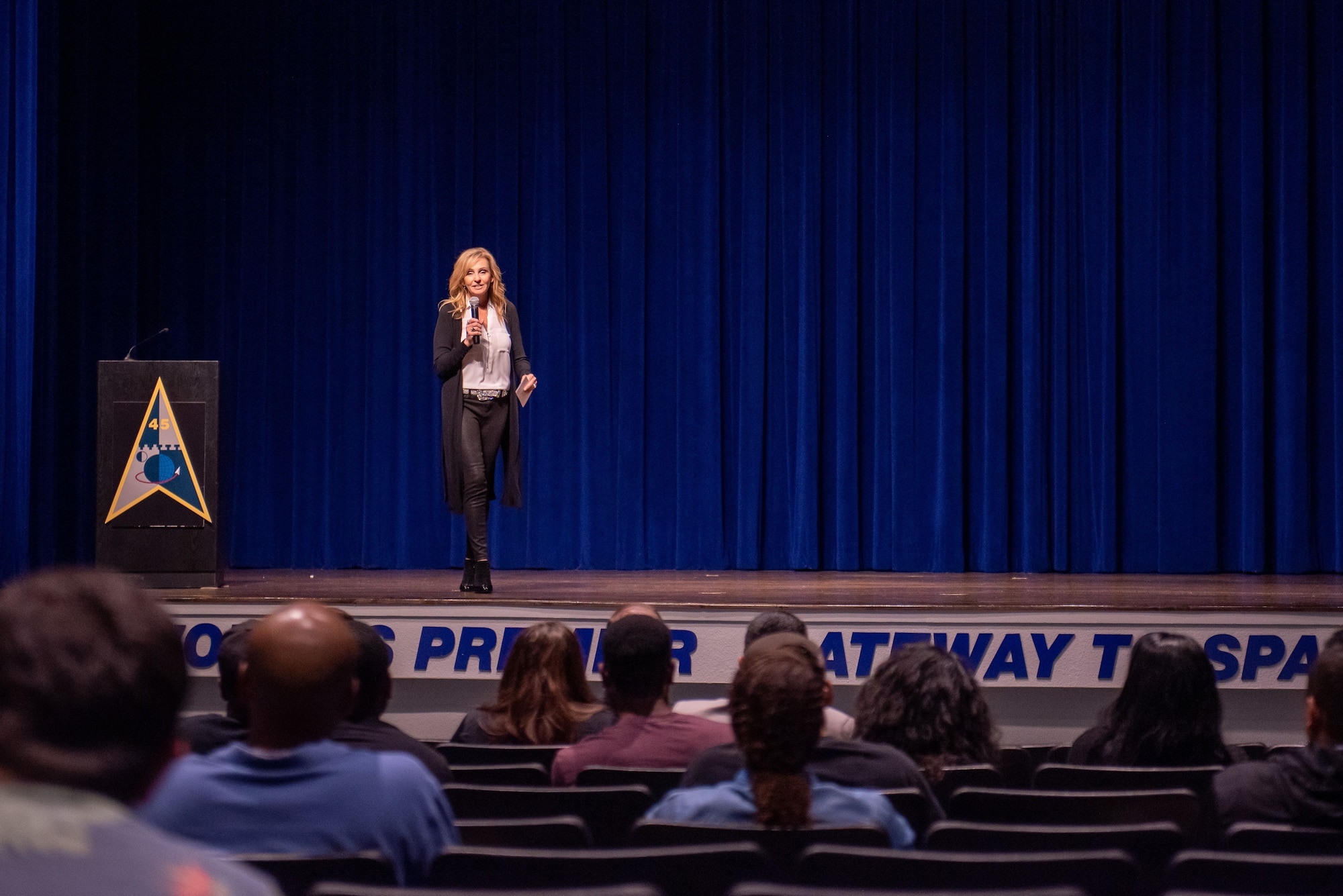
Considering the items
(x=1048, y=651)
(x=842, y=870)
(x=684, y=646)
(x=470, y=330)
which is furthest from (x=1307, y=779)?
(x=470, y=330)

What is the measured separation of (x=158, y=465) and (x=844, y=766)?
4232 mm

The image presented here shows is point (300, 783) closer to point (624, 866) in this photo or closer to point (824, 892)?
point (624, 866)

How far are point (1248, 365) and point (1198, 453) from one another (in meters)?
0.63

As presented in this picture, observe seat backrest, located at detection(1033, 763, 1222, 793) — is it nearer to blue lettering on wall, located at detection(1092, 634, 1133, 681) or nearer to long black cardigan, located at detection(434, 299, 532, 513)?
blue lettering on wall, located at detection(1092, 634, 1133, 681)

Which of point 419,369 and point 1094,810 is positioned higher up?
point 419,369

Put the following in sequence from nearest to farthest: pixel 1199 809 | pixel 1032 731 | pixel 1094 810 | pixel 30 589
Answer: pixel 30 589 → pixel 1094 810 → pixel 1199 809 → pixel 1032 731

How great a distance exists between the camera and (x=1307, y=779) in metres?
2.49

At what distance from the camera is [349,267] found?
9141mm

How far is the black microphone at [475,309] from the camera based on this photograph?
18.9 ft

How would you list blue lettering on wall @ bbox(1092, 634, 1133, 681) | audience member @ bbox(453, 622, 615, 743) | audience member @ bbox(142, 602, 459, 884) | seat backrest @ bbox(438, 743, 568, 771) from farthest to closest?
blue lettering on wall @ bbox(1092, 634, 1133, 681) < audience member @ bbox(453, 622, 615, 743) < seat backrest @ bbox(438, 743, 568, 771) < audience member @ bbox(142, 602, 459, 884)

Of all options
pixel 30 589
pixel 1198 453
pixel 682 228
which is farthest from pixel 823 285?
pixel 30 589

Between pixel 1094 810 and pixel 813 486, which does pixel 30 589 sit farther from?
pixel 813 486

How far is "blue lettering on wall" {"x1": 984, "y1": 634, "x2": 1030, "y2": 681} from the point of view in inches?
213

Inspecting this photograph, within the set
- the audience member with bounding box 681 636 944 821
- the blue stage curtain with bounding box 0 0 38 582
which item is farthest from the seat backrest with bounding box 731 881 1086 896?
the blue stage curtain with bounding box 0 0 38 582
